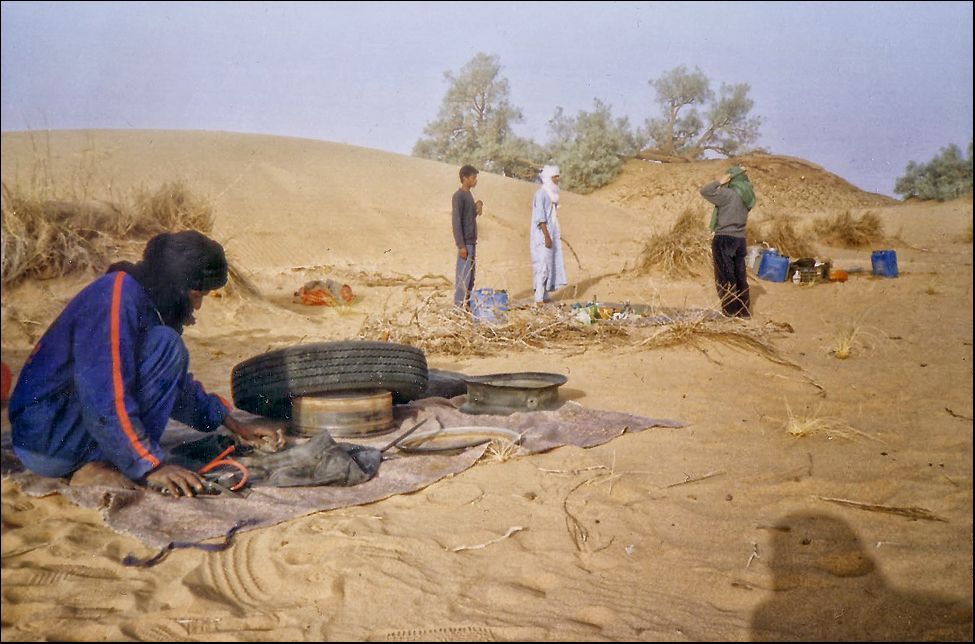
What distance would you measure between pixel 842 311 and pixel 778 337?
7.92ft

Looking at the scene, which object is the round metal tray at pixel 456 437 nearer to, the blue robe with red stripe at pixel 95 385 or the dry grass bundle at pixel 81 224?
the blue robe with red stripe at pixel 95 385

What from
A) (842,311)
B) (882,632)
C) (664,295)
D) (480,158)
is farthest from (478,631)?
(480,158)

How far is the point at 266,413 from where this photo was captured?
4.34 metres

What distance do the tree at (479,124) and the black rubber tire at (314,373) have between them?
21053 mm

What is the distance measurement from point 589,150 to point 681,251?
71.3ft

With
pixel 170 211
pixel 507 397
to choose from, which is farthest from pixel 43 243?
pixel 170 211

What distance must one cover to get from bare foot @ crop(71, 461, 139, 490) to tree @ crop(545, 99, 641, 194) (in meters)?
31.2

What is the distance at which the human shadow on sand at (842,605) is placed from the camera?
2.14 m

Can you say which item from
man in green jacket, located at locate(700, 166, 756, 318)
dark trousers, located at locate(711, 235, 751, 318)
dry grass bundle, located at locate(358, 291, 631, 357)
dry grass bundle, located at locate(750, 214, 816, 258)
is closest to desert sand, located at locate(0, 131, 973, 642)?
dry grass bundle, located at locate(358, 291, 631, 357)

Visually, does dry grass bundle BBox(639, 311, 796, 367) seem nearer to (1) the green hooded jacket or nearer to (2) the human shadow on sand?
(1) the green hooded jacket

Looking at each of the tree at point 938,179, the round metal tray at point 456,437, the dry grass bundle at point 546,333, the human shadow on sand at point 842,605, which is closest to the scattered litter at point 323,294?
the dry grass bundle at point 546,333

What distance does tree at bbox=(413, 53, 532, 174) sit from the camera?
84.1 ft

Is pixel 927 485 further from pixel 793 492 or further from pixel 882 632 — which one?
pixel 882 632

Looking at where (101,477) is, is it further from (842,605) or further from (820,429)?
(820,429)
